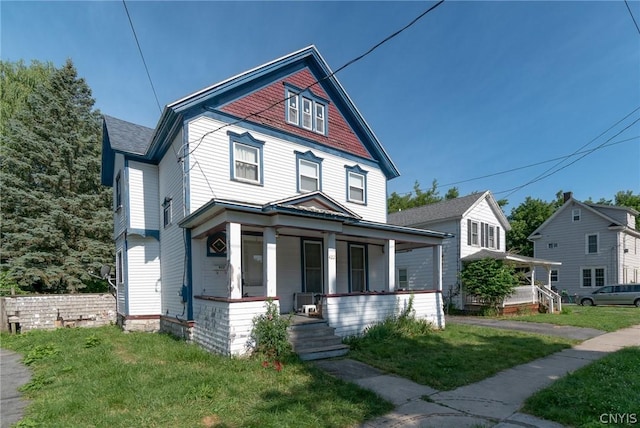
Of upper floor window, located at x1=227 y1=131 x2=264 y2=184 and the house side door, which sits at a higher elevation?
upper floor window, located at x1=227 y1=131 x2=264 y2=184

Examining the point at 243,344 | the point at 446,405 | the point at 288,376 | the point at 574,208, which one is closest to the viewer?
the point at 446,405

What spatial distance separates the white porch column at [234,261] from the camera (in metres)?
8.41

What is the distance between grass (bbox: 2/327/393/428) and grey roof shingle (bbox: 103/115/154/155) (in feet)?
24.3

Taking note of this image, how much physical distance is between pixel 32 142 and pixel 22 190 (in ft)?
9.69

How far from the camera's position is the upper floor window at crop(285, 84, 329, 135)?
13.2m

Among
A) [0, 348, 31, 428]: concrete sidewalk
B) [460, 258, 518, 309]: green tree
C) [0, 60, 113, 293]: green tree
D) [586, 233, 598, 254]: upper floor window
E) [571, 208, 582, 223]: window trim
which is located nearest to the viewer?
[0, 348, 31, 428]: concrete sidewalk

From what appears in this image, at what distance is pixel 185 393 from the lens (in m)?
5.88

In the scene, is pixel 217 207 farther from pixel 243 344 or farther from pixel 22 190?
pixel 22 190

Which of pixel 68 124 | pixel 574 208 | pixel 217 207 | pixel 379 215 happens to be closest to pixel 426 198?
pixel 574 208

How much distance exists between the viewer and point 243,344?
8.18 m

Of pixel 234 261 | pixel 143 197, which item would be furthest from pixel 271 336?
pixel 143 197

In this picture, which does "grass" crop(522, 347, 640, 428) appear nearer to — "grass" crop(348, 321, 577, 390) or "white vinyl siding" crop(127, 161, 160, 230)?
"grass" crop(348, 321, 577, 390)

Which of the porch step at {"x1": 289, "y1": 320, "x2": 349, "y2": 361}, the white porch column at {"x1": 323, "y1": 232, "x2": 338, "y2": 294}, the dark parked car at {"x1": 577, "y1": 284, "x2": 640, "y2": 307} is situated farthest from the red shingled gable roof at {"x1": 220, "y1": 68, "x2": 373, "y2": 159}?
the dark parked car at {"x1": 577, "y1": 284, "x2": 640, "y2": 307}

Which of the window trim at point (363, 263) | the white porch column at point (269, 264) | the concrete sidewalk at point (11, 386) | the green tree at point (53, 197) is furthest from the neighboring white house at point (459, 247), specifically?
the green tree at point (53, 197)
